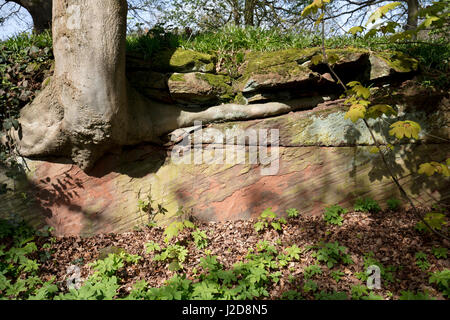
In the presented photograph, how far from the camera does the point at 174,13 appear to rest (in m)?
6.16

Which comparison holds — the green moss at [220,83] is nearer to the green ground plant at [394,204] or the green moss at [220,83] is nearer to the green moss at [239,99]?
the green moss at [239,99]

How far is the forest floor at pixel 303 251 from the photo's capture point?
9.33ft

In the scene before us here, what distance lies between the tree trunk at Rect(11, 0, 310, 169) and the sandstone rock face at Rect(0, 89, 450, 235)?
0.23m

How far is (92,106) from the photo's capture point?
308cm

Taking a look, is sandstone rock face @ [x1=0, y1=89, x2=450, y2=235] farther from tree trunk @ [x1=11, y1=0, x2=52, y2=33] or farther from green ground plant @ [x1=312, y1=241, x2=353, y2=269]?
tree trunk @ [x1=11, y1=0, x2=52, y2=33]

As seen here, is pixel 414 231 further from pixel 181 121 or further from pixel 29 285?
pixel 29 285

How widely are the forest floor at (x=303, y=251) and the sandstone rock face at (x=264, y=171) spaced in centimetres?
25

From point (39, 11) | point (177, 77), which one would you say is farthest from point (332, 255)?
point (39, 11)

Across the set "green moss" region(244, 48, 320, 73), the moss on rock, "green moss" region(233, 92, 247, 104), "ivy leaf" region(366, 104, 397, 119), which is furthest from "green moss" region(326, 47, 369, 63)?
the moss on rock

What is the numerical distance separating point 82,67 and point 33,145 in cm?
141

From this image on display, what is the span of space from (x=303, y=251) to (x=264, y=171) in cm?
120

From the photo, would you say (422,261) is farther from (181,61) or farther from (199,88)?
(181,61)

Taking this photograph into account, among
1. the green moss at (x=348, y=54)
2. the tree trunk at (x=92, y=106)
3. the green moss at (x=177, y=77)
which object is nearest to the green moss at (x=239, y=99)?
the tree trunk at (x=92, y=106)

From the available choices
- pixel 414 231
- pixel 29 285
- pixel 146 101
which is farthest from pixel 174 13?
pixel 414 231
